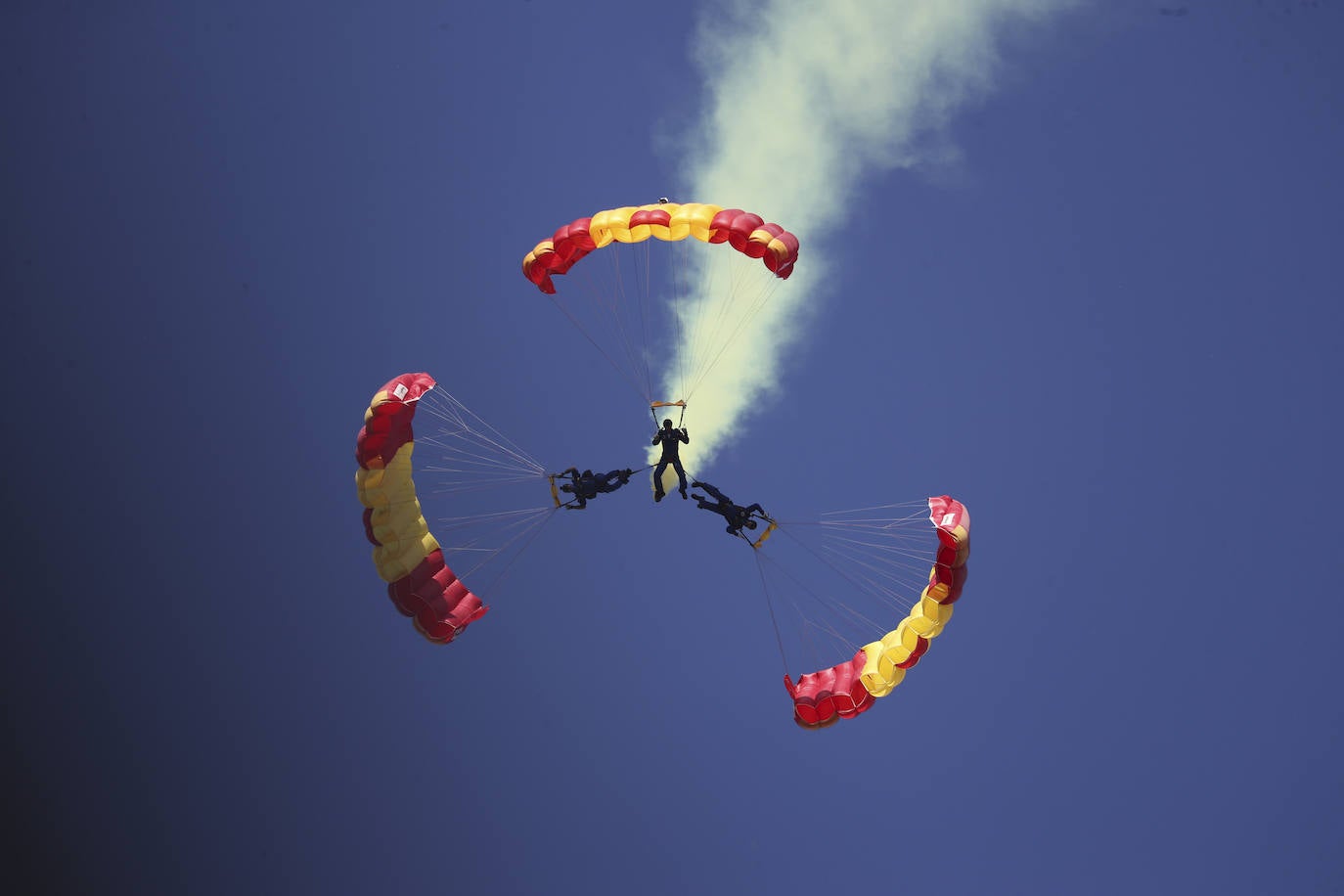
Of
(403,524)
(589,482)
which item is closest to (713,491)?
(589,482)

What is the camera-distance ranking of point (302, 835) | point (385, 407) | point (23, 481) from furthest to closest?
point (302, 835) < point (23, 481) < point (385, 407)

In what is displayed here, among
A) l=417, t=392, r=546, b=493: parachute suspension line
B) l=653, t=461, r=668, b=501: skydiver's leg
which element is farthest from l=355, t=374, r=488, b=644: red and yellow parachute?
l=653, t=461, r=668, b=501: skydiver's leg

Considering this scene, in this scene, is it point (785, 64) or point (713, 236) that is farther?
point (785, 64)

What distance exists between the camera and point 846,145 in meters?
17.0

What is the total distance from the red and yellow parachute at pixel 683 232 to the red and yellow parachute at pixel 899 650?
2879 millimetres

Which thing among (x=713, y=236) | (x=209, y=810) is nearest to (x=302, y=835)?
(x=209, y=810)

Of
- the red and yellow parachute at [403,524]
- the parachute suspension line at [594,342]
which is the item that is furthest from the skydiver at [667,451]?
the parachute suspension line at [594,342]

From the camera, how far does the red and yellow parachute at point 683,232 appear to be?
1241 centimetres

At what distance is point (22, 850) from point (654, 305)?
1096cm

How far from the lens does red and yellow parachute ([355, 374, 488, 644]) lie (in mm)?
12141

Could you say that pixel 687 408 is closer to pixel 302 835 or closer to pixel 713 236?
pixel 713 236

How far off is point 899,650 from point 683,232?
4.59m

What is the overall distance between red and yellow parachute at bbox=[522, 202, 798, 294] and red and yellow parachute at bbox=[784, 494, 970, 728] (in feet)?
9.45

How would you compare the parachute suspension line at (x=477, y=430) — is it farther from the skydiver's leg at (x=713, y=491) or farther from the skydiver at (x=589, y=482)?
the skydiver's leg at (x=713, y=491)
